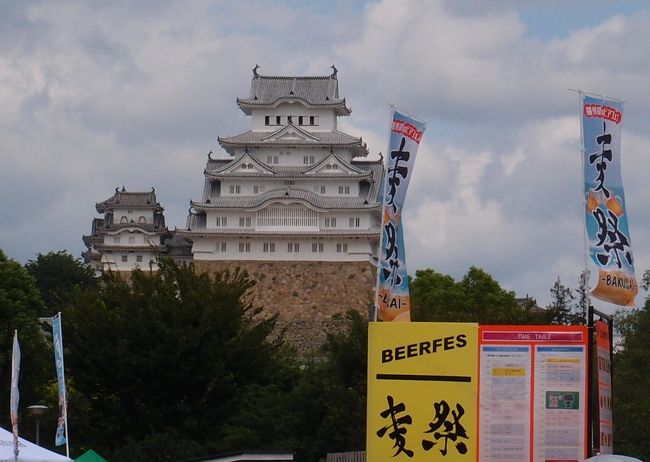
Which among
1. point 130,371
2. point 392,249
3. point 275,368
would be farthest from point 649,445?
point 392,249

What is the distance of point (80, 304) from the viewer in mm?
33469

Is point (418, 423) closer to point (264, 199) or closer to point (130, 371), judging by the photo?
point (130, 371)

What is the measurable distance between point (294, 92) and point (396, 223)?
61323 millimetres

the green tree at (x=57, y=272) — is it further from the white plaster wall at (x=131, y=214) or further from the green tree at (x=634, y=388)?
the green tree at (x=634, y=388)

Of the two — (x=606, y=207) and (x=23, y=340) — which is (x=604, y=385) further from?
(x=23, y=340)

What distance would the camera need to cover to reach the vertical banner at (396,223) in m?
18.6

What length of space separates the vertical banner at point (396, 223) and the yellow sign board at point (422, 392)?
1771mm

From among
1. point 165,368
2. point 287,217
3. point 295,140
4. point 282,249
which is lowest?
point 165,368

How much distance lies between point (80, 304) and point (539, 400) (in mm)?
18789

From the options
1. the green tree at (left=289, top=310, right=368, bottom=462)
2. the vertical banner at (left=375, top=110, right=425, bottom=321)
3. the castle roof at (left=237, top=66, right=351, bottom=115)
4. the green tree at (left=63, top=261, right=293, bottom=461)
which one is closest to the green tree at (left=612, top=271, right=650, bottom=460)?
the green tree at (left=289, top=310, right=368, bottom=462)

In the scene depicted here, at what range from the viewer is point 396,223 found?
18.8 m

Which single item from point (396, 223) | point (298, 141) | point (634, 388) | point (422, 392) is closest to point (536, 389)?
point (422, 392)

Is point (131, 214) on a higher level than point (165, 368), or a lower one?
higher

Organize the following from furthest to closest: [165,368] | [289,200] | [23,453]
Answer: [289,200]
[165,368]
[23,453]
